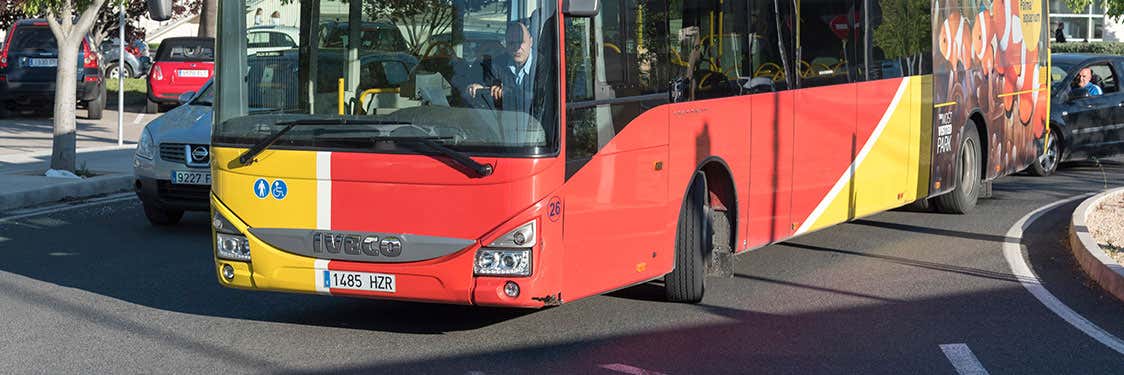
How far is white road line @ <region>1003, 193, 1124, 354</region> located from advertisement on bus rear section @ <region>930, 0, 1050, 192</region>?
0.85m

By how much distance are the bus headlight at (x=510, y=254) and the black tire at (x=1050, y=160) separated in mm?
13468

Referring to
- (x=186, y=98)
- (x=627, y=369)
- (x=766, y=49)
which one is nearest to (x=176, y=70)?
(x=186, y=98)

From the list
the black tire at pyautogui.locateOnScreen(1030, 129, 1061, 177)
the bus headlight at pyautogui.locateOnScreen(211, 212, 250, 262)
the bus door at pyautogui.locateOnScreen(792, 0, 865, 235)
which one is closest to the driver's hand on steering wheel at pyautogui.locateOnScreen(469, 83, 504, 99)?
the bus headlight at pyautogui.locateOnScreen(211, 212, 250, 262)

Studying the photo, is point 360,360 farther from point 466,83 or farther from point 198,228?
point 198,228

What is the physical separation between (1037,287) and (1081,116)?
10450 mm

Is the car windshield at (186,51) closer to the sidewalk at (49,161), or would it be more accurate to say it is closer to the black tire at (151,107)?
the sidewalk at (49,161)

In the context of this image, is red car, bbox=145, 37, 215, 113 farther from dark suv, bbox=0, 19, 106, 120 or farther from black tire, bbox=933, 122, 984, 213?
black tire, bbox=933, 122, 984, 213

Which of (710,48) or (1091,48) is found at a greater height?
(1091,48)

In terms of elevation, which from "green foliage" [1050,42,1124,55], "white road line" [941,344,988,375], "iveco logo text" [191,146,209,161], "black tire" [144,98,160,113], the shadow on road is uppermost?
"green foliage" [1050,42,1124,55]

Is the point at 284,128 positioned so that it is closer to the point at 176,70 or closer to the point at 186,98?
the point at 186,98

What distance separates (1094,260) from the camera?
1102cm

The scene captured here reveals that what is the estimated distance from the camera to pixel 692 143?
9.34 m

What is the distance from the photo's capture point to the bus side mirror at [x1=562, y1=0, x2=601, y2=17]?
7.86 metres

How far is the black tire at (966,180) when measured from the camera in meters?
15.1
